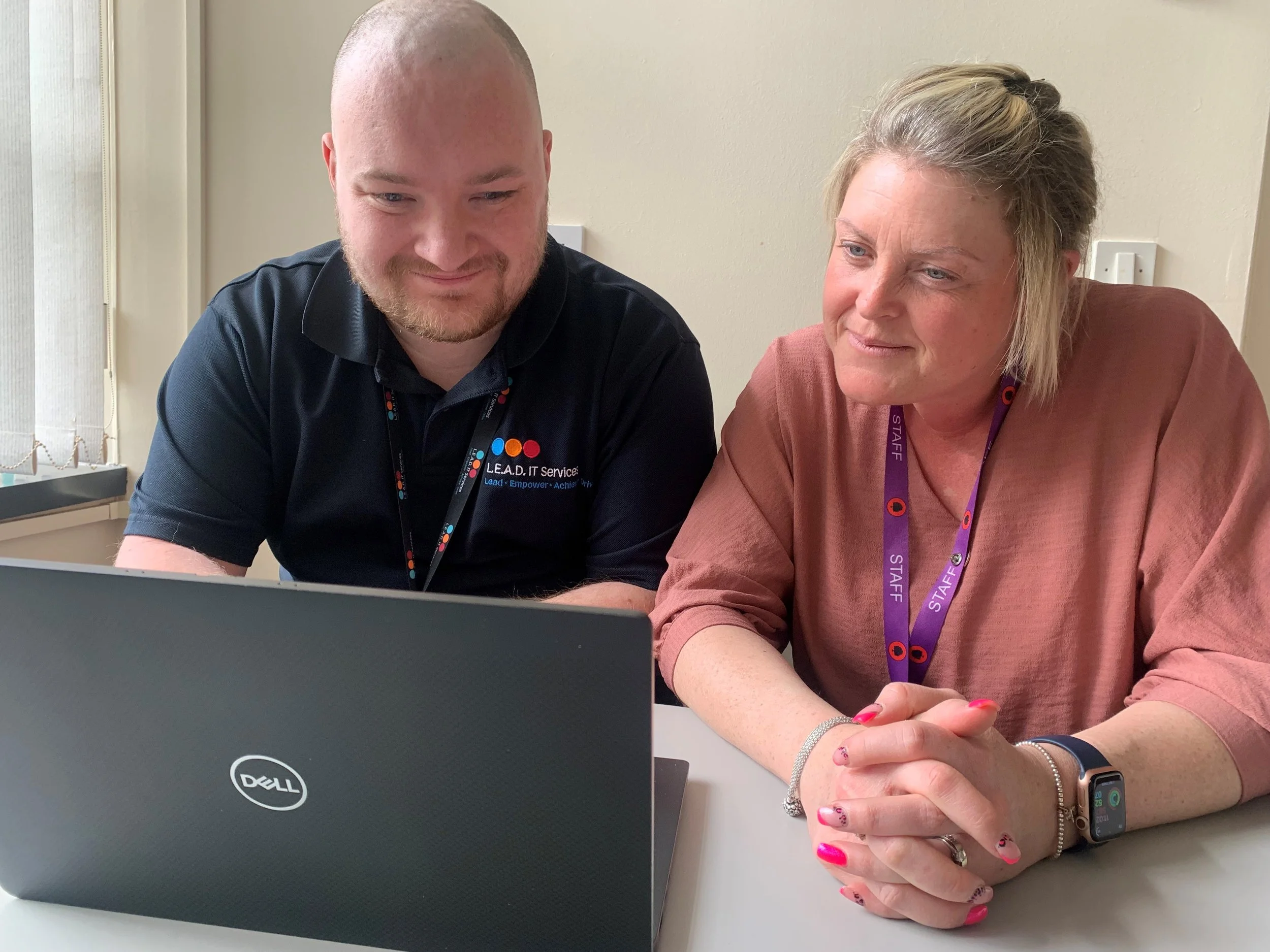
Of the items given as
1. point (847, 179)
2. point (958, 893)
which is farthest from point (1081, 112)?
point (958, 893)

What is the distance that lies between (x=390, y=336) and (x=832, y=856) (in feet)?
3.09

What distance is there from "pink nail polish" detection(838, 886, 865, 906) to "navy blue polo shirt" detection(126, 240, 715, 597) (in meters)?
0.62

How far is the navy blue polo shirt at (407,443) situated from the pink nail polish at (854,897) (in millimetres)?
622

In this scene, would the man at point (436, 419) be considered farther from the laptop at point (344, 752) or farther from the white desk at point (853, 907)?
the laptop at point (344, 752)

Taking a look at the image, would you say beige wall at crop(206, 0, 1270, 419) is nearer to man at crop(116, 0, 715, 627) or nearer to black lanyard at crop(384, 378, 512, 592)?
man at crop(116, 0, 715, 627)

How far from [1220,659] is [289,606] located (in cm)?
91

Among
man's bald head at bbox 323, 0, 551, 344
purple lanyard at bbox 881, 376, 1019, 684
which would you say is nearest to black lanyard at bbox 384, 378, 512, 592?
man's bald head at bbox 323, 0, 551, 344

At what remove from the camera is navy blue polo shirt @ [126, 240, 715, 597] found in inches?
54.3

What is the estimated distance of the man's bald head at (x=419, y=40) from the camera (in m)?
1.23

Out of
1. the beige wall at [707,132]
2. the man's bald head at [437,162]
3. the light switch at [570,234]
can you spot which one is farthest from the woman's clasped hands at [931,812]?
the light switch at [570,234]

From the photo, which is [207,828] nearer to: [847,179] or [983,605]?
[983,605]

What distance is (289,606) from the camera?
0.61m

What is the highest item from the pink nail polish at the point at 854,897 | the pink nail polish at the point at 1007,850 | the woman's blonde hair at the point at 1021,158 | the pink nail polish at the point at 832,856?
the woman's blonde hair at the point at 1021,158

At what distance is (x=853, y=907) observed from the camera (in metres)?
0.77
